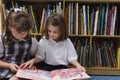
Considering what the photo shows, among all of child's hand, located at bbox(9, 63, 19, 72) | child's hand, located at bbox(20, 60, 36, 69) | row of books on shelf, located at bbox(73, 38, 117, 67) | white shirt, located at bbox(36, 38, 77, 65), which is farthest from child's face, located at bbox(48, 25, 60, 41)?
row of books on shelf, located at bbox(73, 38, 117, 67)

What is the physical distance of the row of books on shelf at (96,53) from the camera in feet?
7.70

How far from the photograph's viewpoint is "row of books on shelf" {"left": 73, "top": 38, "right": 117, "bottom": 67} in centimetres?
235

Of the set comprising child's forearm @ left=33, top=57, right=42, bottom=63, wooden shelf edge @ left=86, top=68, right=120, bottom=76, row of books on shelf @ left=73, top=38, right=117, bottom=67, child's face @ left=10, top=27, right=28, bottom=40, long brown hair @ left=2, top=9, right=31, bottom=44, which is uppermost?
long brown hair @ left=2, top=9, right=31, bottom=44

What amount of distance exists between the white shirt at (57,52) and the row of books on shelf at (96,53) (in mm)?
614

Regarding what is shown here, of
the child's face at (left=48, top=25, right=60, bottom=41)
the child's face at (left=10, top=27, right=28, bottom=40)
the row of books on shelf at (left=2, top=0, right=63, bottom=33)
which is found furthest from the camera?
the row of books on shelf at (left=2, top=0, right=63, bottom=33)

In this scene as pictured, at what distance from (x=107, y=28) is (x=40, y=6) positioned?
663mm

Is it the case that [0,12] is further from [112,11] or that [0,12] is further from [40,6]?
→ [112,11]

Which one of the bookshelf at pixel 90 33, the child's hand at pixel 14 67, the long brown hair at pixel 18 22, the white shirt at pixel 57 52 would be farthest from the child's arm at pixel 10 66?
the bookshelf at pixel 90 33

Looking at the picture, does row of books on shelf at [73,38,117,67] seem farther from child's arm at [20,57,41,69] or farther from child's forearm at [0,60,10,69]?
child's forearm at [0,60,10,69]

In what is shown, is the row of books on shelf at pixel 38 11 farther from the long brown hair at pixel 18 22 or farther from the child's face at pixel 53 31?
the long brown hair at pixel 18 22

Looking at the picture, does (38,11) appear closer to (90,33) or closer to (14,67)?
(90,33)

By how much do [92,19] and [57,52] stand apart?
→ 0.68 meters

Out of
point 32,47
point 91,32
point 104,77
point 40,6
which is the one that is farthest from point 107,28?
point 32,47

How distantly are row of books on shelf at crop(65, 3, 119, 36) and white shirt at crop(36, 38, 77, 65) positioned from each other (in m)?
0.55
